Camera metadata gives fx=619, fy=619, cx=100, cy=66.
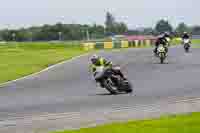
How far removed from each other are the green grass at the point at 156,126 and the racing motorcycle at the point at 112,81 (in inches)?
271

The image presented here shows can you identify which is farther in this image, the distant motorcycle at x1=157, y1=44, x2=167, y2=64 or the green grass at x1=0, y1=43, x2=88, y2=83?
the distant motorcycle at x1=157, y1=44, x2=167, y2=64

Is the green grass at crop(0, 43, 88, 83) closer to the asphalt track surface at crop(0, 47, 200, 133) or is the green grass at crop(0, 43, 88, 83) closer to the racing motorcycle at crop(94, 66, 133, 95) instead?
the asphalt track surface at crop(0, 47, 200, 133)

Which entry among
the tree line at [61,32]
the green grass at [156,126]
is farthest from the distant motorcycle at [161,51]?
the tree line at [61,32]

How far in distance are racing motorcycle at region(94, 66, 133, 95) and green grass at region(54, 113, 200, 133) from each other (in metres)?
6.88

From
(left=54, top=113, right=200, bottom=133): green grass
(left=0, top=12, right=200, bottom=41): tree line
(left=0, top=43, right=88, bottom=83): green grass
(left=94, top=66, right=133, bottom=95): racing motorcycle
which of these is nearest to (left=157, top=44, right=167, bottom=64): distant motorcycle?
(left=0, top=43, right=88, bottom=83): green grass

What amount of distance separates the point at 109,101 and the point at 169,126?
559 centimetres

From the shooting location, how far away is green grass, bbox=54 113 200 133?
10005 mm

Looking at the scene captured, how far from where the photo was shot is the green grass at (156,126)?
10.0 meters

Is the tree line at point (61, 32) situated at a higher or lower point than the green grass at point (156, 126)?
lower

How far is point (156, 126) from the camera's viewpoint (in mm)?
10477

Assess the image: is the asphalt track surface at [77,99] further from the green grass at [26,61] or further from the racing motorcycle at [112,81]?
the green grass at [26,61]

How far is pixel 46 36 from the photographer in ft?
513

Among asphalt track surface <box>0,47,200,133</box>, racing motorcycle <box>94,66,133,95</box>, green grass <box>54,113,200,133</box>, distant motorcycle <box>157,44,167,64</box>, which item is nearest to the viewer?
green grass <box>54,113,200,133</box>

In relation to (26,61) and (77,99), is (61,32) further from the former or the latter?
(77,99)
